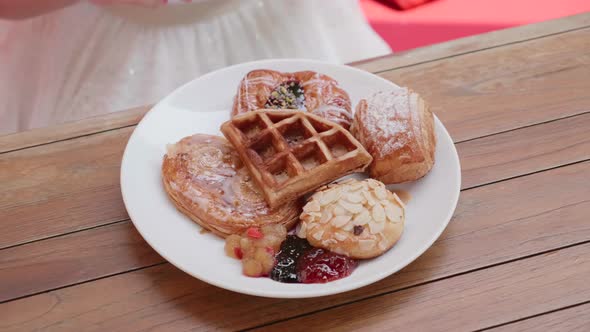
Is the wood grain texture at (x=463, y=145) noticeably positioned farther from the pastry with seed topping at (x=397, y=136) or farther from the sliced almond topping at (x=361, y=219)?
the sliced almond topping at (x=361, y=219)

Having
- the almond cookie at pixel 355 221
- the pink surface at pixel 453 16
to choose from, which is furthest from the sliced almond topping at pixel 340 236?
the pink surface at pixel 453 16

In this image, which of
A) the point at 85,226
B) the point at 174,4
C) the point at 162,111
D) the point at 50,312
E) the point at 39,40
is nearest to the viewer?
the point at 50,312

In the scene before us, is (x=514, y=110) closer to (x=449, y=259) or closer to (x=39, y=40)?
(x=449, y=259)

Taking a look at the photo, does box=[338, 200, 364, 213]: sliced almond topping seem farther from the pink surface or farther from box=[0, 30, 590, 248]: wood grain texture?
the pink surface

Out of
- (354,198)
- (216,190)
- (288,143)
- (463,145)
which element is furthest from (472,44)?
(216,190)

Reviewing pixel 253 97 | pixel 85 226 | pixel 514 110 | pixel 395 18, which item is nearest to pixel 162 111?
pixel 253 97

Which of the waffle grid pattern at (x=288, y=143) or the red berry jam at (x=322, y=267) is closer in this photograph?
the red berry jam at (x=322, y=267)
